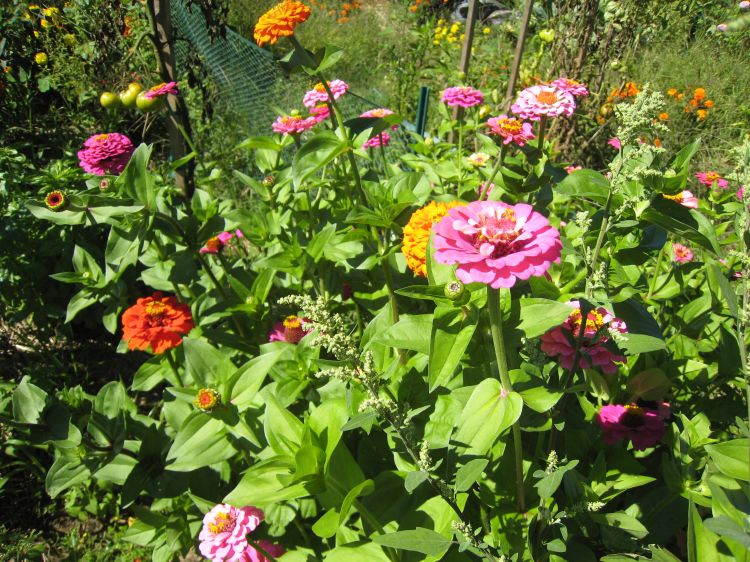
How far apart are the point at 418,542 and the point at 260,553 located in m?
0.77

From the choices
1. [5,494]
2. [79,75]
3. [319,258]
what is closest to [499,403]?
[319,258]

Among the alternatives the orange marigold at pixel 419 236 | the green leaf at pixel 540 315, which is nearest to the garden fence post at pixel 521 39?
the orange marigold at pixel 419 236

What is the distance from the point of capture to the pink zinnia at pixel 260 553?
1534 mm

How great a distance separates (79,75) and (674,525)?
4.24m

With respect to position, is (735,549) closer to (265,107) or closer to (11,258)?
(11,258)

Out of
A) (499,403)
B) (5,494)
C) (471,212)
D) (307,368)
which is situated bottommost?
(5,494)

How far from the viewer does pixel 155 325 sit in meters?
1.89

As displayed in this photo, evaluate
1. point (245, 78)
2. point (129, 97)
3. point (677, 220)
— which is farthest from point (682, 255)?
point (245, 78)

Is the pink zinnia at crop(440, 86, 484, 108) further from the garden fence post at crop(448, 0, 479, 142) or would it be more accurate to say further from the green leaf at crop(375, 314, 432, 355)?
the green leaf at crop(375, 314, 432, 355)

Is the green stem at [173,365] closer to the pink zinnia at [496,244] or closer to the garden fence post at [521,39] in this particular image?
the pink zinnia at [496,244]

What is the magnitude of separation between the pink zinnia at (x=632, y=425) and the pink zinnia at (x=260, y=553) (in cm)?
110

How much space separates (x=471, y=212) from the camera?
0.98m

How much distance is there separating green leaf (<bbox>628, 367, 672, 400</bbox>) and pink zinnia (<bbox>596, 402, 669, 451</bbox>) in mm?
75

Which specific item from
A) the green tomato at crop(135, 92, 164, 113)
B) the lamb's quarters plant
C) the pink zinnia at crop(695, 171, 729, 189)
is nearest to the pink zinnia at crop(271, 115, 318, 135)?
the lamb's quarters plant
